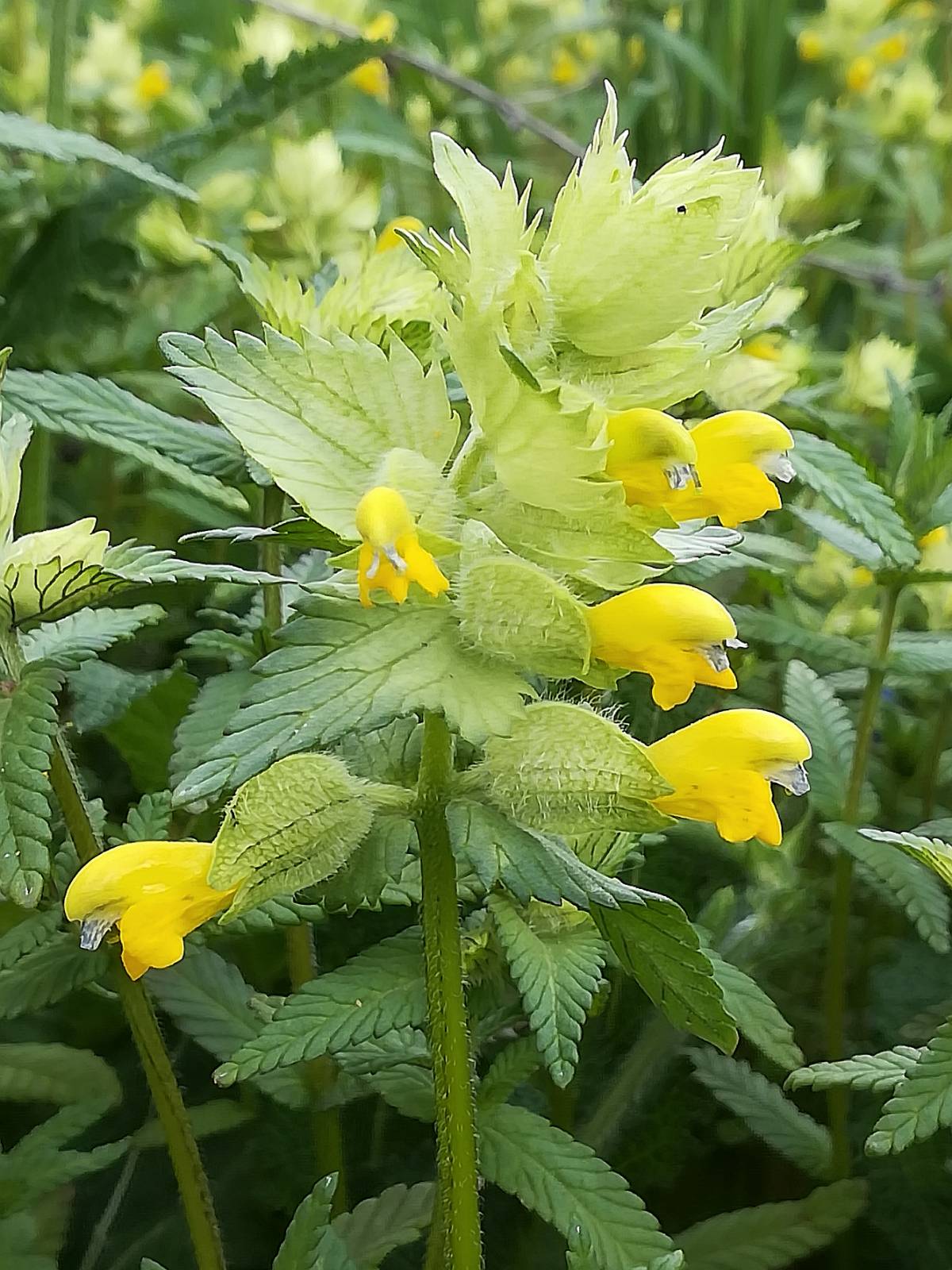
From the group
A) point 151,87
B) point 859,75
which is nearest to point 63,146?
point 151,87

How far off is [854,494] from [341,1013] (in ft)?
1.19

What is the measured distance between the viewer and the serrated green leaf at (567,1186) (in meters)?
0.47

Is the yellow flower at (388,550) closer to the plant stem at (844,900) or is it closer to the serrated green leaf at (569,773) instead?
the serrated green leaf at (569,773)

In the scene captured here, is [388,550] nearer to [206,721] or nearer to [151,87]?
[206,721]

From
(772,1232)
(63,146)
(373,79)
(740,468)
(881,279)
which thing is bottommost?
(772,1232)

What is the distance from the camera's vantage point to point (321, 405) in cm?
39

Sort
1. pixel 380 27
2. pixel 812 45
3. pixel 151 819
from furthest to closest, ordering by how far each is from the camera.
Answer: pixel 812 45, pixel 380 27, pixel 151 819

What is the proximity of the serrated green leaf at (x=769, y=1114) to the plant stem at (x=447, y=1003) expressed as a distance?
0.29m

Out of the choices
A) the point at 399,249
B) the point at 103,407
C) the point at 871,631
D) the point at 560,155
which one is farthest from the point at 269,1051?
the point at 560,155

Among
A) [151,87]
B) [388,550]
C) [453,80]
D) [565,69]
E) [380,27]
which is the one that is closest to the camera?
[388,550]

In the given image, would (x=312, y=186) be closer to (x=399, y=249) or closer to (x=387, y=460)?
(x=399, y=249)

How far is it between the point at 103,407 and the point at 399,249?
0.70ft

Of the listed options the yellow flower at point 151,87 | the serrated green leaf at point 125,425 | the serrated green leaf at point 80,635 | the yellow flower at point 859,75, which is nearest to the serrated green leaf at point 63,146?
the serrated green leaf at point 125,425

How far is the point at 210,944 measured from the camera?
0.72m
